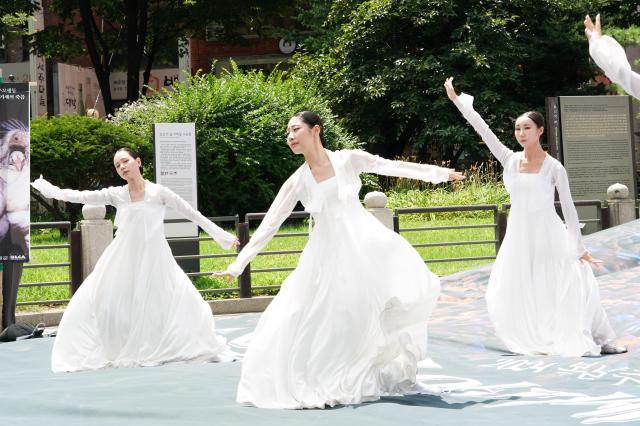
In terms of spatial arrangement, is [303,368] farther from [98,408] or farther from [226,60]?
[226,60]

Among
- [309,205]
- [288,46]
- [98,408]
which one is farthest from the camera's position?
[288,46]

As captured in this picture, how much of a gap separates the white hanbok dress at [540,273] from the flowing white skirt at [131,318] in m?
2.84

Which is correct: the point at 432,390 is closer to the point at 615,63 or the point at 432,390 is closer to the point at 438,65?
the point at 615,63

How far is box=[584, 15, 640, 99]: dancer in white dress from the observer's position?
6996 millimetres

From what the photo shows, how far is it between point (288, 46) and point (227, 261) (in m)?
24.6

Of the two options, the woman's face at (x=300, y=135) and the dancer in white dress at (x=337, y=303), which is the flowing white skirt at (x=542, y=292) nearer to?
the dancer in white dress at (x=337, y=303)

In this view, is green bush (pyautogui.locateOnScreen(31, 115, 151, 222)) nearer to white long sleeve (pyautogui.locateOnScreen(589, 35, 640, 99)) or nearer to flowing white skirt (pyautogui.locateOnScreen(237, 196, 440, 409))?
flowing white skirt (pyautogui.locateOnScreen(237, 196, 440, 409))

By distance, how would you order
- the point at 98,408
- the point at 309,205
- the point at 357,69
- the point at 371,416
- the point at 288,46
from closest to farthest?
1. the point at 371,416
2. the point at 98,408
3. the point at 309,205
4. the point at 357,69
5. the point at 288,46

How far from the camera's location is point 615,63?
7.08 meters

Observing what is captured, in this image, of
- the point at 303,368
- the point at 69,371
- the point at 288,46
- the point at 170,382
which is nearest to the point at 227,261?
the point at 69,371

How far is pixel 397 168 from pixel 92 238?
851 centimetres

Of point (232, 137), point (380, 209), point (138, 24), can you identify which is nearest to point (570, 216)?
point (380, 209)

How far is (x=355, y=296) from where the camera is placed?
24.8 ft

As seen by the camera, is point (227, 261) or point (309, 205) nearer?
point (309, 205)
